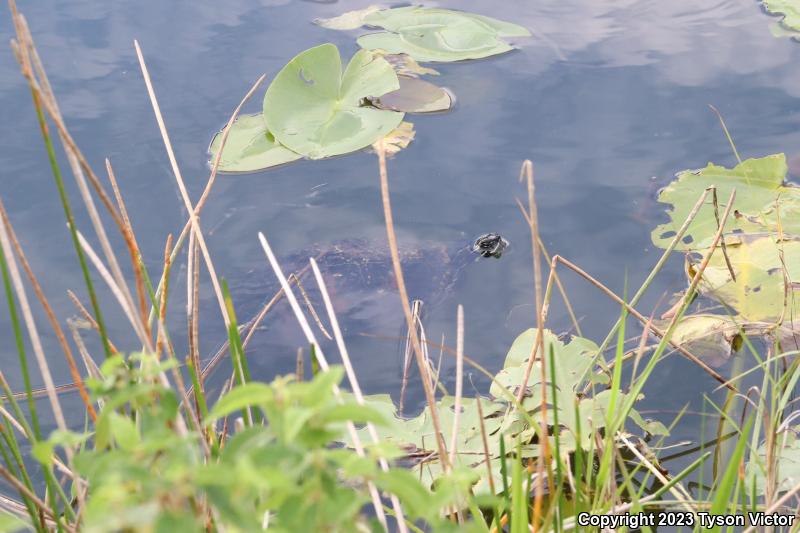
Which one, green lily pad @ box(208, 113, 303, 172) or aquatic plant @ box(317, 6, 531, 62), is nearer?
green lily pad @ box(208, 113, 303, 172)

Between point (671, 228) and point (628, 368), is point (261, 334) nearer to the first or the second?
point (628, 368)

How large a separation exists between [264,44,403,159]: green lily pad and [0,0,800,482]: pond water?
0.24 feet

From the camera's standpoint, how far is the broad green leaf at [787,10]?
277cm

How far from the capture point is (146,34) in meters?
2.75

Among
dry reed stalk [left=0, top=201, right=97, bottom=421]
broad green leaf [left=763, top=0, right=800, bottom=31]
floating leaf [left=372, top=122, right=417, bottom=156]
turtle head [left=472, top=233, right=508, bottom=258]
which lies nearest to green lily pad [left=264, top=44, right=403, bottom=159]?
floating leaf [left=372, top=122, right=417, bottom=156]

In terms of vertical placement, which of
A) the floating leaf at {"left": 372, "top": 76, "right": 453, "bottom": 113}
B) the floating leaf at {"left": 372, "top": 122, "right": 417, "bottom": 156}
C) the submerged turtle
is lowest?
→ the submerged turtle

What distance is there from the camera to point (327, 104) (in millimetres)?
2461

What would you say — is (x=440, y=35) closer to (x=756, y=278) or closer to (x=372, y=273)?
(x=372, y=273)

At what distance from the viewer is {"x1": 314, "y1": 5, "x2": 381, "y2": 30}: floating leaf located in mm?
2865

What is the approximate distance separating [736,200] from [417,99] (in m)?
1.04

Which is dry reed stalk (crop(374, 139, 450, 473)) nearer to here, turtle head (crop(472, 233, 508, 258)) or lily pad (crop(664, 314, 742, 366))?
lily pad (crop(664, 314, 742, 366))

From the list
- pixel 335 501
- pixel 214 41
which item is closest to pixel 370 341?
pixel 335 501

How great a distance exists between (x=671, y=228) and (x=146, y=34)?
1935mm

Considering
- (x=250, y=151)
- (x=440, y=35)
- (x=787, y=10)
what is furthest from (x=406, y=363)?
(x=787, y=10)
